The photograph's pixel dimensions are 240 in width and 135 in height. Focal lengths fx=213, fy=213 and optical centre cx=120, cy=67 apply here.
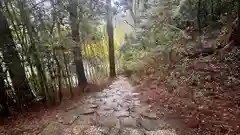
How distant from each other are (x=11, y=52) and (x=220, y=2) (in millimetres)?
6130

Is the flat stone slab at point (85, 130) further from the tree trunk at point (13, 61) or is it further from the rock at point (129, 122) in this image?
the tree trunk at point (13, 61)

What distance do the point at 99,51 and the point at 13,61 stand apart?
4967 mm

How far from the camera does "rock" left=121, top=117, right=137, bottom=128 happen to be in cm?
337

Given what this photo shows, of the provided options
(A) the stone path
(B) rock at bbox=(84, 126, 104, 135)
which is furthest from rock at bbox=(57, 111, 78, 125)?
(B) rock at bbox=(84, 126, 104, 135)

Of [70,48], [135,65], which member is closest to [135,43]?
[135,65]

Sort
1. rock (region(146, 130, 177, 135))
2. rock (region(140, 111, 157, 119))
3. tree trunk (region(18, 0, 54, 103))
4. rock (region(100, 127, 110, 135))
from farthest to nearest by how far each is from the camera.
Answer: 1. tree trunk (region(18, 0, 54, 103))
2. rock (region(140, 111, 157, 119))
3. rock (region(100, 127, 110, 135))
4. rock (region(146, 130, 177, 135))

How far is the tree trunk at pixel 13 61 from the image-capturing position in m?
3.83

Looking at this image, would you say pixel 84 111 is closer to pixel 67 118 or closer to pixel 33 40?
pixel 67 118

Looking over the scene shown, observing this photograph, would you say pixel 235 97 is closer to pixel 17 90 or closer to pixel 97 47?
pixel 17 90

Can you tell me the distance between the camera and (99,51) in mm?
8734

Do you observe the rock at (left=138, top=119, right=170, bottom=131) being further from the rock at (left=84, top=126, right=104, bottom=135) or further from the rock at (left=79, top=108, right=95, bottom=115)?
the rock at (left=79, top=108, right=95, bottom=115)

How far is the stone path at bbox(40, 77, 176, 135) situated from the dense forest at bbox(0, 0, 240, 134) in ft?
1.86

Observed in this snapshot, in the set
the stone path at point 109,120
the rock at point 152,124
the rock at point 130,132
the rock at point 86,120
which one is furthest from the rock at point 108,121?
the rock at point 152,124

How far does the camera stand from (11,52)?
3.88 meters
